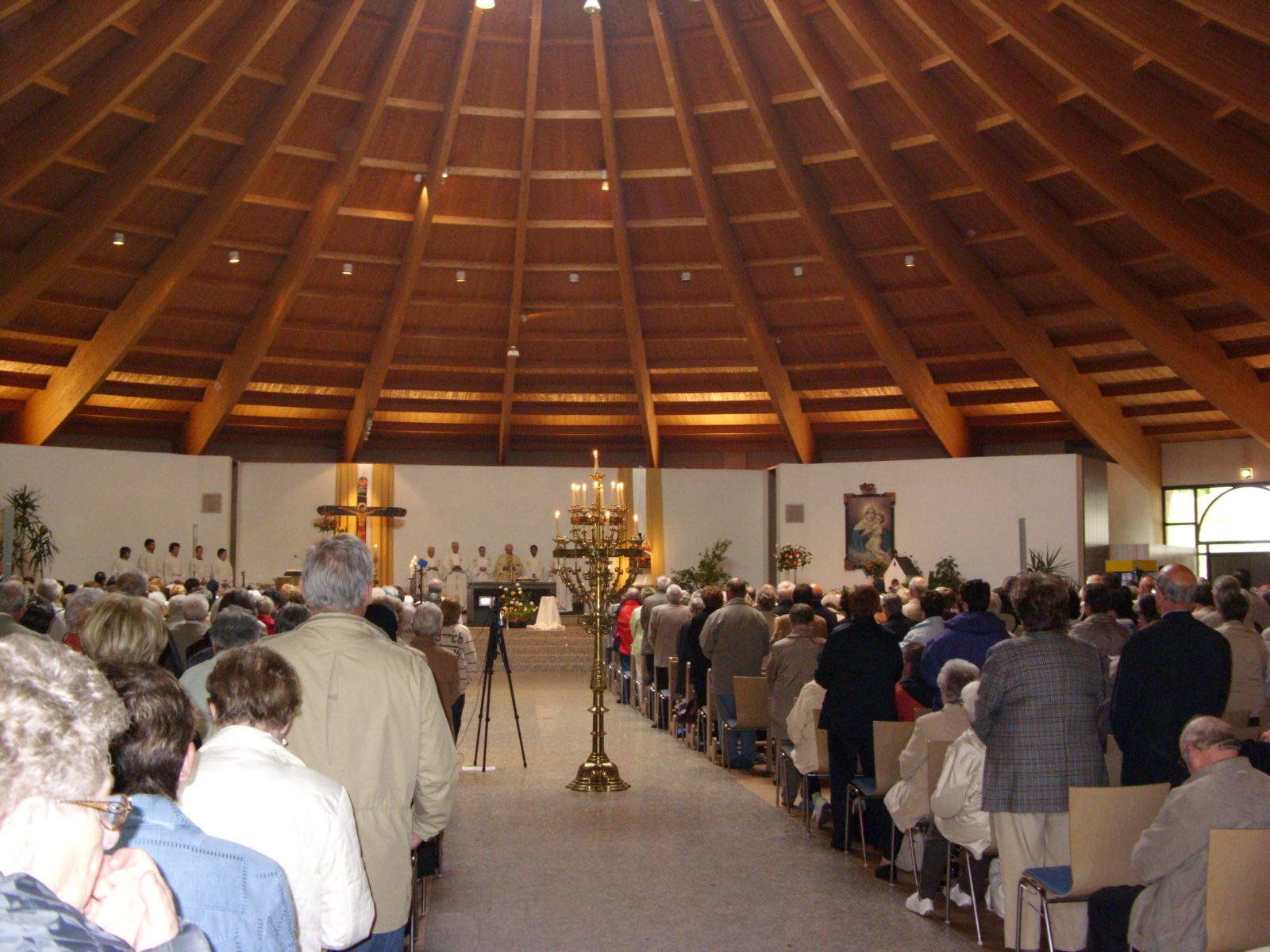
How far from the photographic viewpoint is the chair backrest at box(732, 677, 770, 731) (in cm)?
810

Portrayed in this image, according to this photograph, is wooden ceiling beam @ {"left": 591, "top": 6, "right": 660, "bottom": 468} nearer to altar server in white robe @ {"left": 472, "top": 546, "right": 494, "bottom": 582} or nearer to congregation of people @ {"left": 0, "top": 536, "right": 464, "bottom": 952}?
altar server in white robe @ {"left": 472, "top": 546, "right": 494, "bottom": 582}

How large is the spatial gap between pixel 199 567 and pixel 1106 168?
14.1 m

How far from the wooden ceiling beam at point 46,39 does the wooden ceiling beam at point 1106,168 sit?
7.36 meters

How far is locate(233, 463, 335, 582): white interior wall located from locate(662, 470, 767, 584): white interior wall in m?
5.99

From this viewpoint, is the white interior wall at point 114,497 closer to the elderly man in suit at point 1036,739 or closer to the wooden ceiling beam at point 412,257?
the wooden ceiling beam at point 412,257

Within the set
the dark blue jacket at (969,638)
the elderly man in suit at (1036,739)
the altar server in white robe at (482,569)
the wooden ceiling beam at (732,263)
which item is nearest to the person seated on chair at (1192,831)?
the elderly man in suit at (1036,739)

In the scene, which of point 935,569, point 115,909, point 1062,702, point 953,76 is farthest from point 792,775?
point 935,569

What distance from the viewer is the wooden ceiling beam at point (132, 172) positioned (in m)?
11.9

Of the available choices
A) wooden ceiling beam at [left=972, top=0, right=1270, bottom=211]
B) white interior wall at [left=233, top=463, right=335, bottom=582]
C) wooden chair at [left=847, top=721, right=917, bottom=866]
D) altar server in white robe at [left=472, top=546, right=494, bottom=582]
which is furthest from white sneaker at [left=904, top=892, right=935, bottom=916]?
white interior wall at [left=233, top=463, right=335, bottom=582]

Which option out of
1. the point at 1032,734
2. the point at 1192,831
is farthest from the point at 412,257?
the point at 1192,831

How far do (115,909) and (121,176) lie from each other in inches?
542

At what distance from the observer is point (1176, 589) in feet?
16.3

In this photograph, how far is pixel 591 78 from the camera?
1420cm

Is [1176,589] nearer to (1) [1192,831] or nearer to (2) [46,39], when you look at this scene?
(1) [1192,831]
